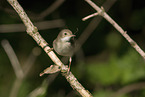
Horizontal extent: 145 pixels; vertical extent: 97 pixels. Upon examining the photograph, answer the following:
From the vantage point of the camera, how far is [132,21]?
4145 mm

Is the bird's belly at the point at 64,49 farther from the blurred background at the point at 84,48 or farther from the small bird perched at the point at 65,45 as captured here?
the blurred background at the point at 84,48

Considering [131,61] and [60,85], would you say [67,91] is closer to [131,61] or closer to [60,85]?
[60,85]

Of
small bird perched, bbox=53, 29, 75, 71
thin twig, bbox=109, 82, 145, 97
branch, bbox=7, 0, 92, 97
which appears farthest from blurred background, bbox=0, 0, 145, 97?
branch, bbox=7, 0, 92, 97

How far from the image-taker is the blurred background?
12.3ft

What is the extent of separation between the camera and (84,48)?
475 centimetres

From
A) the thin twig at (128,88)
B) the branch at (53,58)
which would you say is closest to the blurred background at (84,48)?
the thin twig at (128,88)

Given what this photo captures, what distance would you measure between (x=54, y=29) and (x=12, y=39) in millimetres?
977

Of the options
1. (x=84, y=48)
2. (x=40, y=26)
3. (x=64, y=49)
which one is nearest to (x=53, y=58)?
(x=64, y=49)

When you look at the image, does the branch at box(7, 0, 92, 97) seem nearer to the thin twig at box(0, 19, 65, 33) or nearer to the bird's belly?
the bird's belly

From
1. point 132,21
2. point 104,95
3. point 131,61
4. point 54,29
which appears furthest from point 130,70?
point 54,29

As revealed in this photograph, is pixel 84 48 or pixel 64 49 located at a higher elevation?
pixel 84 48

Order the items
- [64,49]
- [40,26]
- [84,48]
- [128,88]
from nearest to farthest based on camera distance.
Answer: [64,49] < [128,88] < [40,26] < [84,48]

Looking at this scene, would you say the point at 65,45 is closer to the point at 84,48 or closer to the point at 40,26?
the point at 40,26

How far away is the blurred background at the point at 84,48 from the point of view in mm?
3742
